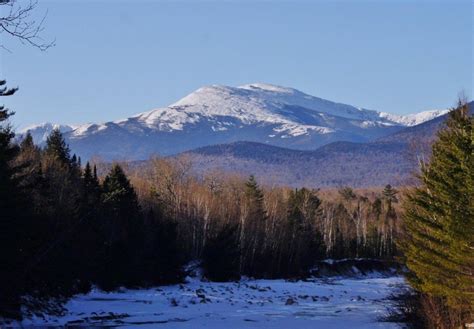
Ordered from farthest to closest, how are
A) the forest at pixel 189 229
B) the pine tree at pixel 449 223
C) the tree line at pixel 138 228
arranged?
the tree line at pixel 138 228 → the forest at pixel 189 229 → the pine tree at pixel 449 223

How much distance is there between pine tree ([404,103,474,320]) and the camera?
21.9m

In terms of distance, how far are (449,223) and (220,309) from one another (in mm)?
17361

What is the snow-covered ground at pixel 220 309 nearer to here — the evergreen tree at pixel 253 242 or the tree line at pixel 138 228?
the tree line at pixel 138 228

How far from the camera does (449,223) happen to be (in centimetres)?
2264

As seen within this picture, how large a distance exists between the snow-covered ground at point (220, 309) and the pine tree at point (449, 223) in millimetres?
5889

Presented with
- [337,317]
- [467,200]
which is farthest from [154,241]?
[467,200]

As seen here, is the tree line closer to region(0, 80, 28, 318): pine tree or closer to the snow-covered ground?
region(0, 80, 28, 318): pine tree

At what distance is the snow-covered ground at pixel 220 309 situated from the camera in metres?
30.2

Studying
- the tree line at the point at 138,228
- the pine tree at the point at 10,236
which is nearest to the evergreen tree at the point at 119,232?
the tree line at the point at 138,228

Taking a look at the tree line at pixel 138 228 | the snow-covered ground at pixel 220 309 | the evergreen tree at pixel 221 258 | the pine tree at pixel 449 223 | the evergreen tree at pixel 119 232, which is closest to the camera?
the pine tree at pixel 449 223

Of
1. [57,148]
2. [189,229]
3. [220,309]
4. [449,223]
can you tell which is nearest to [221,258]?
[189,229]

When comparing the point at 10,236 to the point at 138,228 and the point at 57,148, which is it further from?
the point at 57,148

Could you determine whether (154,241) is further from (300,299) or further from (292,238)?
(292,238)

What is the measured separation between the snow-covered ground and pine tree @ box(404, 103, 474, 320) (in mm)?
5889
